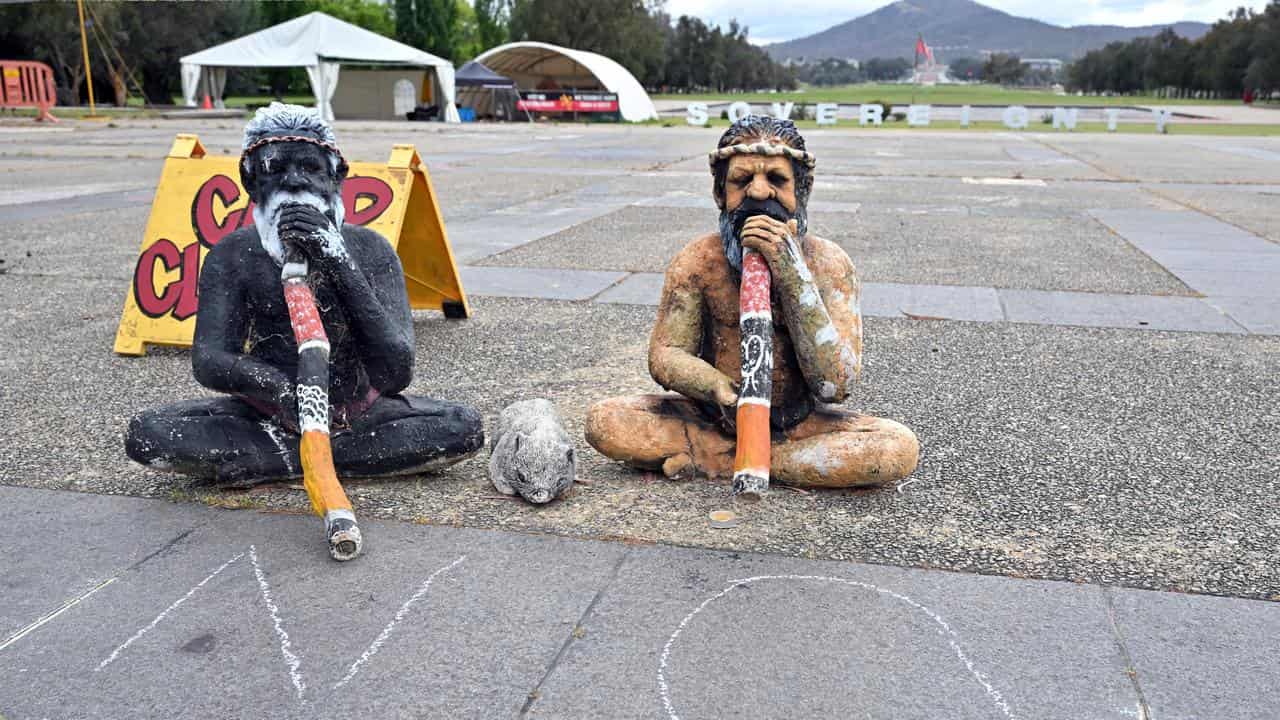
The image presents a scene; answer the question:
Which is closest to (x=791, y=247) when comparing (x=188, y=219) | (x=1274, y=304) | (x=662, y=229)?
(x=188, y=219)

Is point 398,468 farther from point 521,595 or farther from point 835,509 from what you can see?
point 835,509

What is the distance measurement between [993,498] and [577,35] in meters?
70.2

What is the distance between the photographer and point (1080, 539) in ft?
12.1

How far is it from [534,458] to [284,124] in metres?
1.53

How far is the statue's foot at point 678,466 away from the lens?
416cm

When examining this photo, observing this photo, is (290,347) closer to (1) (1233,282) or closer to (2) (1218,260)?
(1) (1233,282)

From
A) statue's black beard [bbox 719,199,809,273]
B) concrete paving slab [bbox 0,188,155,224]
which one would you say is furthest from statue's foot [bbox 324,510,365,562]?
concrete paving slab [bbox 0,188,155,224]

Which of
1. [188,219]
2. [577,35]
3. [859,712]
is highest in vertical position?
[577,35]

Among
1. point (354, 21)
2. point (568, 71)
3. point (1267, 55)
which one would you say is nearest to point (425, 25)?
point (354, 21)

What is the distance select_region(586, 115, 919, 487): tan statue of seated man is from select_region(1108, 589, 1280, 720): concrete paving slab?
1072mm

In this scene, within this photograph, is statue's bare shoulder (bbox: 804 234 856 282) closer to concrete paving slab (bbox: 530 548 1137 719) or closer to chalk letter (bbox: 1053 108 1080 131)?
concrete paving slab (bbox: 530 548 1137 719)

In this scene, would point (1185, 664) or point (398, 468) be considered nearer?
point (1185, 664)

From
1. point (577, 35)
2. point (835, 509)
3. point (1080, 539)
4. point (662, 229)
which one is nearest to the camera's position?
point (1080, 539)

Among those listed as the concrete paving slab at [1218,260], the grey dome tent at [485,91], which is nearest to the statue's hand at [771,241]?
the concrete paving slab at [1218,260]
